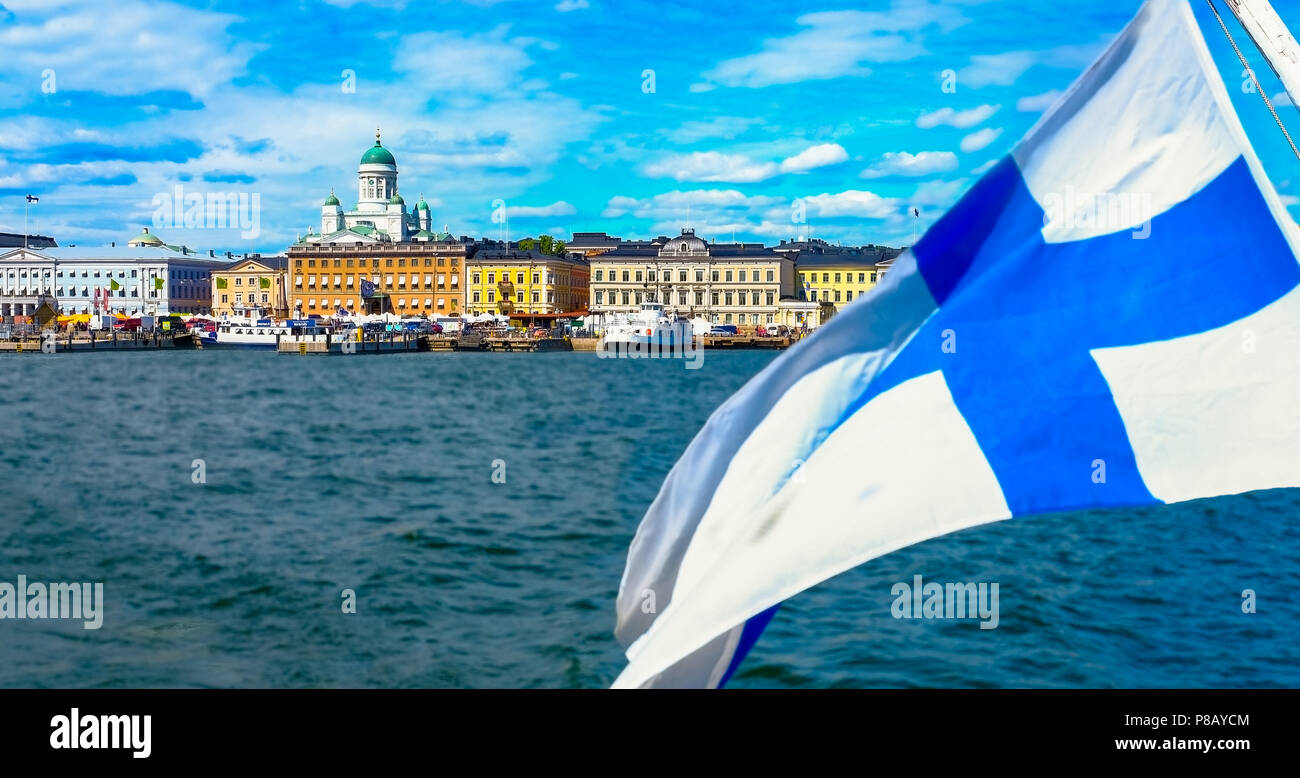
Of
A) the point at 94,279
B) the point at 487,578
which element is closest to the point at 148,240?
the point at 94,279

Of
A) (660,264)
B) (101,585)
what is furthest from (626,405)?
(660,264)

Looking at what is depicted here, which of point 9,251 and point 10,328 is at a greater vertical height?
point 9,251

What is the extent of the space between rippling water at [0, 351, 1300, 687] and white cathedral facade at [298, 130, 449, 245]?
97.6 meters

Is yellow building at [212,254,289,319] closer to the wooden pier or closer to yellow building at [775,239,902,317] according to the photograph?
the wooden pier

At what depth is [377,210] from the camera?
4628 inches

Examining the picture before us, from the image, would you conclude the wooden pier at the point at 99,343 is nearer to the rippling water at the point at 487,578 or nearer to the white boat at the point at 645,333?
the white boat at the point at 645,333

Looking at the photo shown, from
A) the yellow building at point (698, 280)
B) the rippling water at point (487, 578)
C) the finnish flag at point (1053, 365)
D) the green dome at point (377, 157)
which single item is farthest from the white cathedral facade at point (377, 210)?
the finnish flag at point (1053, 365)

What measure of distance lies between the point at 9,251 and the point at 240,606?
388 ft

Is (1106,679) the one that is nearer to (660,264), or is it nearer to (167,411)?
(167,411)

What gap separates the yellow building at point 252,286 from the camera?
110 m

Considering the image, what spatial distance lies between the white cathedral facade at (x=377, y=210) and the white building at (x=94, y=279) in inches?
516

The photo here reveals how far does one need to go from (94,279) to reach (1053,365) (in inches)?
4717

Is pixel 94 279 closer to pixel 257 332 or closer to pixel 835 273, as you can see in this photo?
pixel 257 332

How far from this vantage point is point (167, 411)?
92.5ft
